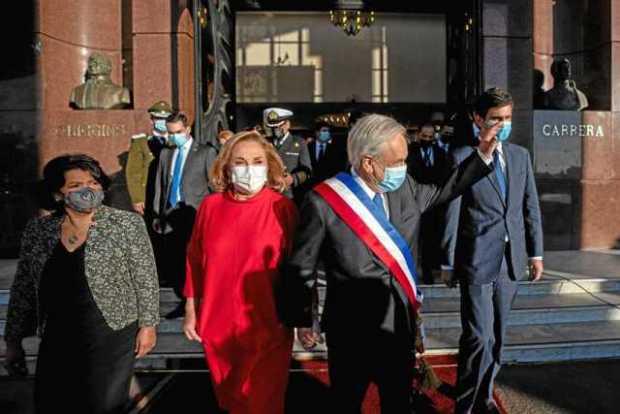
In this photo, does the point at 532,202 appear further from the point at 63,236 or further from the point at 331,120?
the point at 331,120

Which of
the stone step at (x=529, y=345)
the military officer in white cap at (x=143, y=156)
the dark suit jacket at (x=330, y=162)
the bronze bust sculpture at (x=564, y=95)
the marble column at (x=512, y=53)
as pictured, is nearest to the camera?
the stone step at (x=529, y=345)

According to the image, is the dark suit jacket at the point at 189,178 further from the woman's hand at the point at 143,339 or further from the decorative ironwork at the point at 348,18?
the decorative ironwork at the point at 348,18

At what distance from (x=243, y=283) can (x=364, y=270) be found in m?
0.64

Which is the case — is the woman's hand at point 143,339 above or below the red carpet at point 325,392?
above

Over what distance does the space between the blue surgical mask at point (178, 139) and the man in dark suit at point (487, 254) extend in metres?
2.94

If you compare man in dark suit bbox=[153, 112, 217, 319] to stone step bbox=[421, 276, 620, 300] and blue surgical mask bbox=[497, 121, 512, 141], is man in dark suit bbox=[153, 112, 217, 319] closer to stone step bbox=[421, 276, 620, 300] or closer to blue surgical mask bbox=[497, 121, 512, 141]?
stone step bbox=[421, 276, 620, 300]

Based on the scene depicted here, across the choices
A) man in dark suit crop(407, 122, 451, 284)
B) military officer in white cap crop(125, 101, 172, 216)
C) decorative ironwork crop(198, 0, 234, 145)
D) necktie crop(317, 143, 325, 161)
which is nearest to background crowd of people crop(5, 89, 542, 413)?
man in dark suit crop(407, 122, 451, 284)

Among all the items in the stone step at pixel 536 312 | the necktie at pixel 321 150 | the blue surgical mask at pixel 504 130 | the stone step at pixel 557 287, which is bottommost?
the stone step at pixel 536 312

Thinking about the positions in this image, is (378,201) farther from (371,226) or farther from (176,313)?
(176,313)

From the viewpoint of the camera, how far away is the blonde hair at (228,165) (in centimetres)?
279

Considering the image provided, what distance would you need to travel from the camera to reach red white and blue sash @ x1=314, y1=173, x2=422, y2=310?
2252mm

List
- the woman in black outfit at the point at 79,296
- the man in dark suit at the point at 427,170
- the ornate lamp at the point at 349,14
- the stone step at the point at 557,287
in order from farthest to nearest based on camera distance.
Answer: the ornate lamp at the point at 349,14, the man in dark suit at the point at 427,170, the stone step at the point at 557,287, the woman in black outfit at the point at 79,296

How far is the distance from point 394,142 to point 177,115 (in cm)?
350

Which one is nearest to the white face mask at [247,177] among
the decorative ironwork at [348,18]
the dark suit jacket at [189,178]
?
the dark suit jacket at [189,178]
